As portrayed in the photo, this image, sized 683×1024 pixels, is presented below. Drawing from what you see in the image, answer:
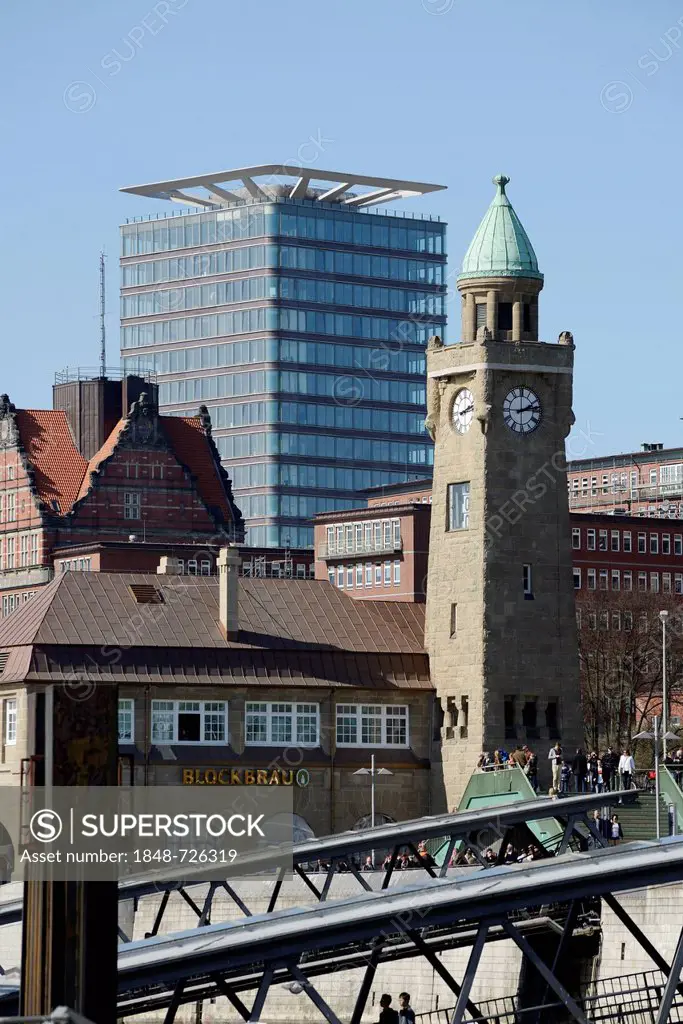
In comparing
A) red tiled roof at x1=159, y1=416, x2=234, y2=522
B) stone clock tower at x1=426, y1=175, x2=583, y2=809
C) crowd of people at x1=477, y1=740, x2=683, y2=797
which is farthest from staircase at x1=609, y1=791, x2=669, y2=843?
red tiled roof at x1=159, y1=416, x2=234, y2=522

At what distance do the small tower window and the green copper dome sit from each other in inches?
43.1

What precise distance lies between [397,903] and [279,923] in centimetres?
164

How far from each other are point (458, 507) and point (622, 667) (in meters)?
47.3

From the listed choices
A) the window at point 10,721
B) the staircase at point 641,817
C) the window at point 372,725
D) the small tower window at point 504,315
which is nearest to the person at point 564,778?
the staircase at point 641,817

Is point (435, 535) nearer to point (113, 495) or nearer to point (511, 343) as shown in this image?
point (511, 343)

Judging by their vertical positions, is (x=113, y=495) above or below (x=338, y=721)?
above

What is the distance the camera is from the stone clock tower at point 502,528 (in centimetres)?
9125

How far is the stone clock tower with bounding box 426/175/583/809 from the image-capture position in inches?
3593

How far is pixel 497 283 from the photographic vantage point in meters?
94.0

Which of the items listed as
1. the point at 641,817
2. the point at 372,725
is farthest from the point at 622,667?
the point at 641,817

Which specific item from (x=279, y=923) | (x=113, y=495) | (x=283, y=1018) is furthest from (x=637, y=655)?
(x=279, y=923)

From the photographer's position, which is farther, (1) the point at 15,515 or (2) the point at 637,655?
(1) the point at 15,515

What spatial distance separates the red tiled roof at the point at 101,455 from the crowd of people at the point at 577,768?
8227cm

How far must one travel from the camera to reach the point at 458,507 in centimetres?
9325
